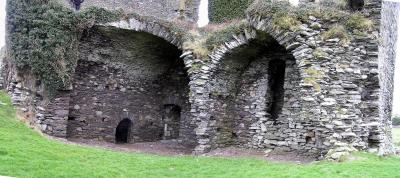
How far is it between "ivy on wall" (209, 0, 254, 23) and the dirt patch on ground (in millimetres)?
5879

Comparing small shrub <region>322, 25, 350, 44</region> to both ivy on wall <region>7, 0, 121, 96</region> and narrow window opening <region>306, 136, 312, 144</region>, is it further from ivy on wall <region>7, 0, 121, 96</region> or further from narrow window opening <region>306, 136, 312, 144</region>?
ivy on wall <region>7, 0, 121, 96</region>

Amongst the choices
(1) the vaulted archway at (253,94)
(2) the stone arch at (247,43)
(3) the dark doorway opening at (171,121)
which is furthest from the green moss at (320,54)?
(3) the dark doorway opening at (171,121)

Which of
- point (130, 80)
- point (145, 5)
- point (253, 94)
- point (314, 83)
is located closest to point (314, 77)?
point (314, 83)

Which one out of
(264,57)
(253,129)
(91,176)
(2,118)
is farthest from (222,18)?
(91,176)

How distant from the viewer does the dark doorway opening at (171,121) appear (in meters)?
22.7

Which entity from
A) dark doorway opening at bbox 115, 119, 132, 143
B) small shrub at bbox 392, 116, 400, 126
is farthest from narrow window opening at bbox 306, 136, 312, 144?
small shrub at bbox 392, 116, 400, 126

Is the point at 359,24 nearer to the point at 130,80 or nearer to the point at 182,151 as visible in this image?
the point at 182,151

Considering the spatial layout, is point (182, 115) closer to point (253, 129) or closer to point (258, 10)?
point (253, 129)

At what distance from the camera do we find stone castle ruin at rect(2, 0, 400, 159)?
637 inches

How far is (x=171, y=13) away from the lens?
2881 cm

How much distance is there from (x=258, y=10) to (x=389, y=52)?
19.2 ft

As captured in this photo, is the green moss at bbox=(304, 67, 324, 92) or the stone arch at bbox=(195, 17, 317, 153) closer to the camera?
the green moss at bbox=(304, 67, 324, 92)

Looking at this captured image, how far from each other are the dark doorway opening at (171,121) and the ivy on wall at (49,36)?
199 inches

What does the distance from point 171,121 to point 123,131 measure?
86.2 inches
